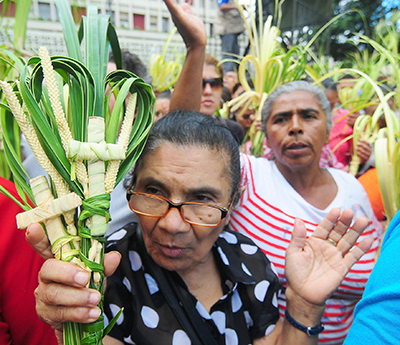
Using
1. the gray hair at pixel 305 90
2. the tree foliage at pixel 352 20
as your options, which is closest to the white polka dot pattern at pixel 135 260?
the gray hair at pixel 305 90

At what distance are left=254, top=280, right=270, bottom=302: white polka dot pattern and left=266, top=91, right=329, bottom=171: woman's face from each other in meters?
0.86

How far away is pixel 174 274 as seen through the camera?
1.21m

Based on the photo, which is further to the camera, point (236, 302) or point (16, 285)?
point (236, 302)

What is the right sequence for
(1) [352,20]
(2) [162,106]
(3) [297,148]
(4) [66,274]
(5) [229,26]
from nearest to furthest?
(4) [66,274] → (3) [297,148] → (2) [162,106] → (5) [229,26] → (1) [352,20]

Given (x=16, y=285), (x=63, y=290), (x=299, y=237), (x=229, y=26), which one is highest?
(x=229, y=26)

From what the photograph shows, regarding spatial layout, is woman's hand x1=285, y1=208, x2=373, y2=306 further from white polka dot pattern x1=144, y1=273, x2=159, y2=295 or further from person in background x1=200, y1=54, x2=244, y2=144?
person in background x1=200, y1=54, x2=244, y2=144

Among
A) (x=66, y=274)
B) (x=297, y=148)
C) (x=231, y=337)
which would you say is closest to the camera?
(x=66, y=274)

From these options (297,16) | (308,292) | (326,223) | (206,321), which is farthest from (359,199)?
(297,16)

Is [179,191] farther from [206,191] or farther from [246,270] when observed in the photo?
[246,270]

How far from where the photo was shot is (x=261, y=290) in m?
1.32

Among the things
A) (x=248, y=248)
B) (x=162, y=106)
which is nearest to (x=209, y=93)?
(x=162, y=106)

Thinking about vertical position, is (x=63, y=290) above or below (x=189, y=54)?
below

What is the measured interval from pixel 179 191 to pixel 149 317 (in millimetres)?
496

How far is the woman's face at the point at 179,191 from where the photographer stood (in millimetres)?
1095
